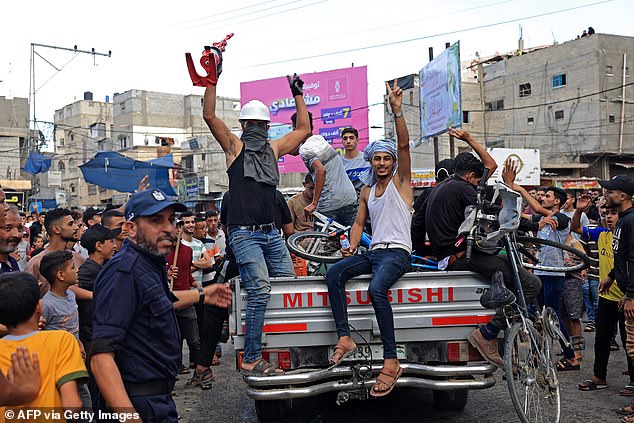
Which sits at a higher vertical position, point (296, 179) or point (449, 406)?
point (296, 179)

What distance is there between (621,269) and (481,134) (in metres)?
43.1

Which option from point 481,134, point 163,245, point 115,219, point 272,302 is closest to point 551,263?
point 272,302

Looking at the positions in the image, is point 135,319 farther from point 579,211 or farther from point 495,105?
point 495,105

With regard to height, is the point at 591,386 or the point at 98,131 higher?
the point at 98,131

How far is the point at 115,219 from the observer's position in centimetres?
661

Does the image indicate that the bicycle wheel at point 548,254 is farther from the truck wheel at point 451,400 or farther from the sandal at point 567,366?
the truck wheel at point 451,400

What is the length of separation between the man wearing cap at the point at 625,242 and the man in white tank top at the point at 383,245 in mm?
2080

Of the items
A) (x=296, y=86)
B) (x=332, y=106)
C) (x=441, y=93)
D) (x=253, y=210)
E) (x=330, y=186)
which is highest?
(x=332, y=106)

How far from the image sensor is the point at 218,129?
17.3 ft

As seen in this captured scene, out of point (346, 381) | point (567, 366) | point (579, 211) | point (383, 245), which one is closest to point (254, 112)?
point (383, 245)

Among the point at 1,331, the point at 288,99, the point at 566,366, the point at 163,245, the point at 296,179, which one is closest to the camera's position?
the point at 163,245

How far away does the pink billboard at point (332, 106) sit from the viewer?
27.6 m

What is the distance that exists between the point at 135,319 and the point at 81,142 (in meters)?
70.1

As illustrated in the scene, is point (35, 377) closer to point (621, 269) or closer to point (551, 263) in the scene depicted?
point (621, 269)
